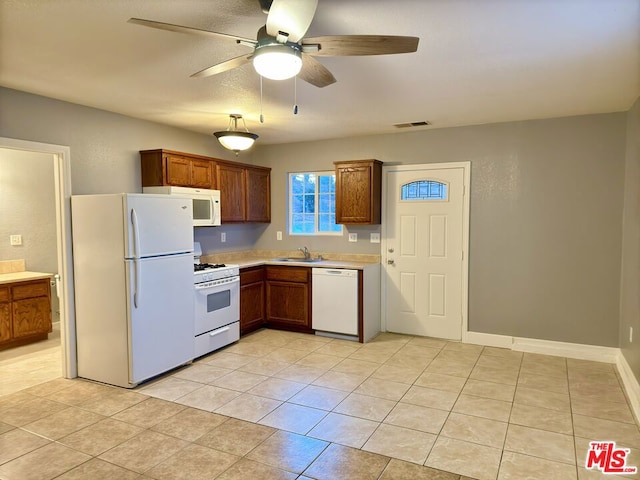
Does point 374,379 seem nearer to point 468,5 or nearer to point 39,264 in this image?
point 468,5

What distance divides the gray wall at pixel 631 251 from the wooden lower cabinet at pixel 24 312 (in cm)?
599

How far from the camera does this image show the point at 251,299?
17.0 feet

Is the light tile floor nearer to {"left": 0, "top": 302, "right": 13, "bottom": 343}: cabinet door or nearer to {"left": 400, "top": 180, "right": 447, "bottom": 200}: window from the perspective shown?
{"left": 0, "top": 302, "right": 13, "bottom": 343}: cabinet door

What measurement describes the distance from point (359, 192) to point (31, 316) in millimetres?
4085

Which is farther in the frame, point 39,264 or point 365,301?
point 39,264

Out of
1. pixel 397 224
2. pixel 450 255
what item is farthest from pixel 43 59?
pixel 450 255

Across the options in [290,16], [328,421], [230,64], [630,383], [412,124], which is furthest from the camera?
[412,124]

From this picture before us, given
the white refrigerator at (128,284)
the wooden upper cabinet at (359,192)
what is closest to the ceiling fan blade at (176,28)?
the white refrigerator at (128,284)

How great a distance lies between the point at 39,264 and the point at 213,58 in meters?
4.19

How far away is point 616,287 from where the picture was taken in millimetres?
4148

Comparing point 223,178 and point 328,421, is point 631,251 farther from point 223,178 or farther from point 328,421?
point 223,178

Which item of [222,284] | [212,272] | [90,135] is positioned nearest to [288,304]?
[222,284]

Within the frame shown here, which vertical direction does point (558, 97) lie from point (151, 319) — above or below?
above

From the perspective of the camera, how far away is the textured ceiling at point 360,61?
2.10 m
